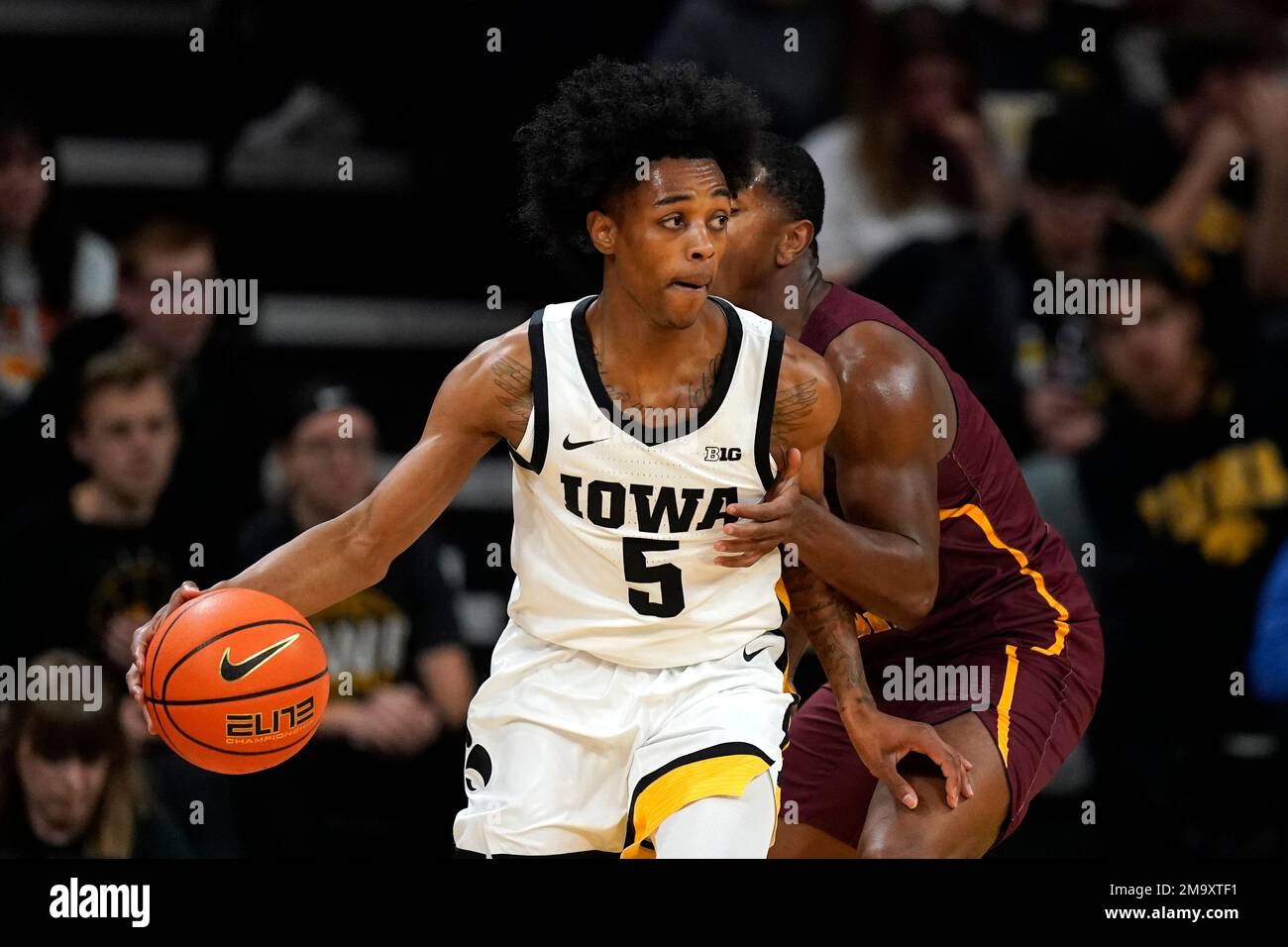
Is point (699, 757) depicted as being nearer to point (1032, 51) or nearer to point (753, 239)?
point (753, 239)

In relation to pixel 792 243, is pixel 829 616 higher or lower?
lower

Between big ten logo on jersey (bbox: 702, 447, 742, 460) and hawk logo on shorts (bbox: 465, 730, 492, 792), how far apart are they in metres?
0.82

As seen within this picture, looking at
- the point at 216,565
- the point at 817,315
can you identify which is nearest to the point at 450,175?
the point at 216,565

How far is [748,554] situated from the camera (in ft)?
14.1

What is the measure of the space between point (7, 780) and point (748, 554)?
9.02 ft

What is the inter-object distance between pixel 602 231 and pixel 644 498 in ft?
2.00

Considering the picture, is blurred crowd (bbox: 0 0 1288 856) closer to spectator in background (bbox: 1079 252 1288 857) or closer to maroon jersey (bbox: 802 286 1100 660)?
spectator in background (bbox: 1079 252 1288 857)

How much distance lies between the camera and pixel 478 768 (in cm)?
443

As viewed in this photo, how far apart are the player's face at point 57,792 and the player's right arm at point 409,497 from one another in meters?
1.57

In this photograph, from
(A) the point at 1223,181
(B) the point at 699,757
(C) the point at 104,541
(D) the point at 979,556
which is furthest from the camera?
(A) the point at 1223,181

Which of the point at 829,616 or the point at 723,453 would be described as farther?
the point at 829,616

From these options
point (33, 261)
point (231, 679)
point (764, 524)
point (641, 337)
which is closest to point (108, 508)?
point (33, 261)

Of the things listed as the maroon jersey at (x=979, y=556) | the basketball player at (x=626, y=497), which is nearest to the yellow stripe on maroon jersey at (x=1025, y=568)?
the maroon jersey at (x=979, y=556)

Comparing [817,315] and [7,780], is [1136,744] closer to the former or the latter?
[817,315]
